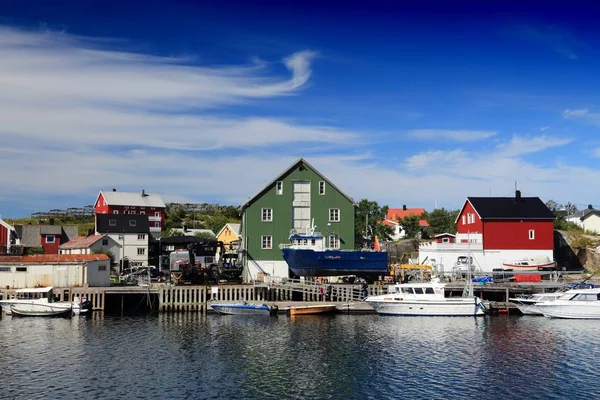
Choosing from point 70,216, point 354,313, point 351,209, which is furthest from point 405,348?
point 70,216

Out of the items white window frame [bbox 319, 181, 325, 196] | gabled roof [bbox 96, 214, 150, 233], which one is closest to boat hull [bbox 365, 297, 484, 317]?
white window frame [bbox 319, 181, 325, 196]

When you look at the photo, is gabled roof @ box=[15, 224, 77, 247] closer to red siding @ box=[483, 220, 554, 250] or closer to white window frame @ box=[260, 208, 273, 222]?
white window frame @ box=[260, 208, 273, 222]

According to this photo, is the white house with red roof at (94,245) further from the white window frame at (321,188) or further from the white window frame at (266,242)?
the white window frame at (321,188)

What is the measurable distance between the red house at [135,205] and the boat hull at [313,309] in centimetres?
6442

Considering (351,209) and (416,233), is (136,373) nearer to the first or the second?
(351,209)

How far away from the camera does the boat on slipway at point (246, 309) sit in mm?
49022

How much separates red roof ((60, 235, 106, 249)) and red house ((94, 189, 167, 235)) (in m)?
25.9

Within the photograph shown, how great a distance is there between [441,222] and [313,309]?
195 ft

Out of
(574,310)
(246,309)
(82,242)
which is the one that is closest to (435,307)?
(574,310)

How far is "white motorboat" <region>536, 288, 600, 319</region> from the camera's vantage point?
46.8 m

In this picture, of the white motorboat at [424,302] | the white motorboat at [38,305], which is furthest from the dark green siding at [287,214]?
the white motorboat at [38,305]

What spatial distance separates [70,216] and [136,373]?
99751 millimetres

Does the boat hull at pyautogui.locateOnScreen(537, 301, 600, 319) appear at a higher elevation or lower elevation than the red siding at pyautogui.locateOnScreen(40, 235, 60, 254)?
lower

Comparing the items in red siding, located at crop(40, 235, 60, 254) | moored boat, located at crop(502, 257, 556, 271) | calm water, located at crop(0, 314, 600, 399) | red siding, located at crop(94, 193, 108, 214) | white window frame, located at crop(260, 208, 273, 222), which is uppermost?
red siding, located at crop(94, 193, 108, 214)
